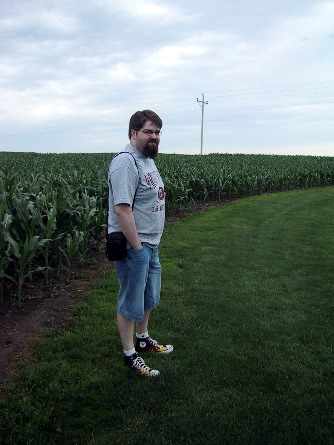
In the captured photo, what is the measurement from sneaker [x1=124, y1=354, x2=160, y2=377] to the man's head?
1.73m

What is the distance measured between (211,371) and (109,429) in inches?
44.1

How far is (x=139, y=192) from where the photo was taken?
3395 mm

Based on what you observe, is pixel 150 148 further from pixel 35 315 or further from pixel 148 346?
pixel 35 315

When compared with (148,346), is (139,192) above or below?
above

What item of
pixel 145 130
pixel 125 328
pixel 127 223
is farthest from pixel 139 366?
pixel 145 130

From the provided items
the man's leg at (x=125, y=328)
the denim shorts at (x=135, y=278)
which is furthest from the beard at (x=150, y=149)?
the man's leg at (x=125, y=328)

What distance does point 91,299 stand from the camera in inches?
224

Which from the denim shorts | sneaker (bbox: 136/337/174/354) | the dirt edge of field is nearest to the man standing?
the denim shorts

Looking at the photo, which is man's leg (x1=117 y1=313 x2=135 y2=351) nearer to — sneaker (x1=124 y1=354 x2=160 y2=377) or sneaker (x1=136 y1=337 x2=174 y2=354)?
sneaker (x1=124 y1=354 x2=160 y2=377)

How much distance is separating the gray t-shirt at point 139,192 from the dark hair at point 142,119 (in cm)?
17

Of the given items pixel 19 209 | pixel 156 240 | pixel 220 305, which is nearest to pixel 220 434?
pixel 156 240

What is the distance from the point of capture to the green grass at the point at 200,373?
3127mm

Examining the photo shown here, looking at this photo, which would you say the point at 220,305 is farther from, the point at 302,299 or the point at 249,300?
the point at 302,299

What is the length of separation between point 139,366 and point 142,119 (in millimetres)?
2042
